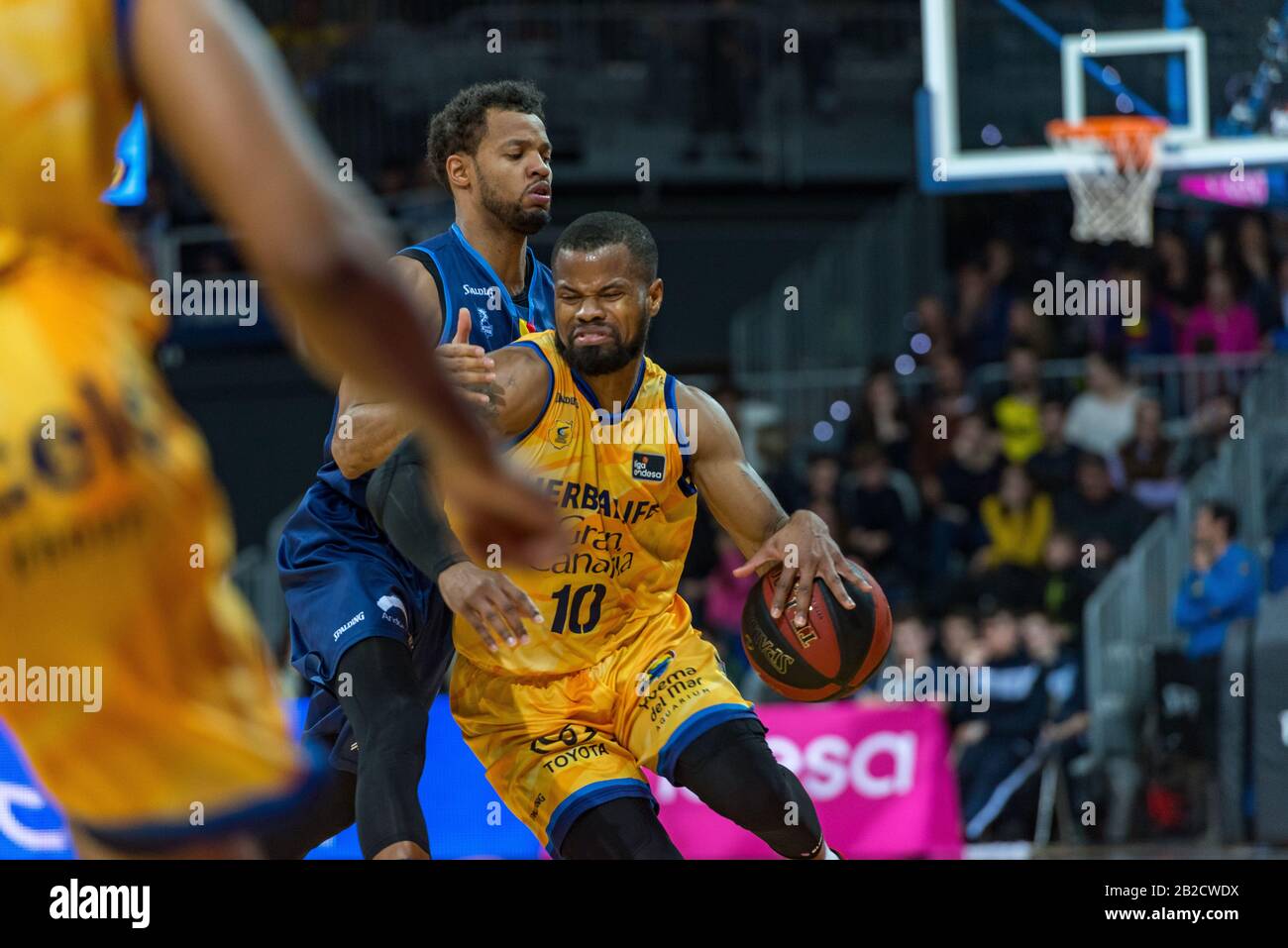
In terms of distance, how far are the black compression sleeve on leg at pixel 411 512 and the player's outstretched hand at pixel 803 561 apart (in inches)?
27.1

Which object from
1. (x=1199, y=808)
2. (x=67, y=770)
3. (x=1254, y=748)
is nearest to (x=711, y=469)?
(x=67, y=770)

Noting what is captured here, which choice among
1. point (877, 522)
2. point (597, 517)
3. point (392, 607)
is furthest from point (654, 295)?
point (877, 522)

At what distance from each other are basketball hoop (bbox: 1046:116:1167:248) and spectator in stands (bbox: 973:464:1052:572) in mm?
1485

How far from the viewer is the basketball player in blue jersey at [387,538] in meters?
4.03

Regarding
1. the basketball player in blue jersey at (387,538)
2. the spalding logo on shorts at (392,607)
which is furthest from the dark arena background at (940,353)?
the spalding logo on shorts at (392,607)

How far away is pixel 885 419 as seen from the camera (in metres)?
10.7

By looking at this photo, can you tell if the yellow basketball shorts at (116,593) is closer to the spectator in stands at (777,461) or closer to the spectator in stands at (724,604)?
the spectator in stands at (724,604)

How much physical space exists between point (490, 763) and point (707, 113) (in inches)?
360

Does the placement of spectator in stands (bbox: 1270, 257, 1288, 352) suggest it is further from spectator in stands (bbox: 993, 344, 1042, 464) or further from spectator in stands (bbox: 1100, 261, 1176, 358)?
spectator in stands (bbox: 993, 344, 1042, 464)

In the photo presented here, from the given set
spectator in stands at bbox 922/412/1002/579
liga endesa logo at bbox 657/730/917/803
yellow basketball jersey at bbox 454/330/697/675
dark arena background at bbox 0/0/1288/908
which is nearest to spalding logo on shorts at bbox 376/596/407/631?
yellow basketball jersey at bbox 454/330/697/675

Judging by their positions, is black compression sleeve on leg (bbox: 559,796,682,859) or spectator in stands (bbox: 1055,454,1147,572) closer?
black compression sleeve on leg (bbox: 559,796,682,859)

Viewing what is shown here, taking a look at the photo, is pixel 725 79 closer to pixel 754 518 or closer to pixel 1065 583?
pixel 1065 583

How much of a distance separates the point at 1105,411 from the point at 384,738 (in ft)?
24.0

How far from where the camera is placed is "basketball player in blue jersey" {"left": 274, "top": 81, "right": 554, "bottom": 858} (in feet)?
13.2
